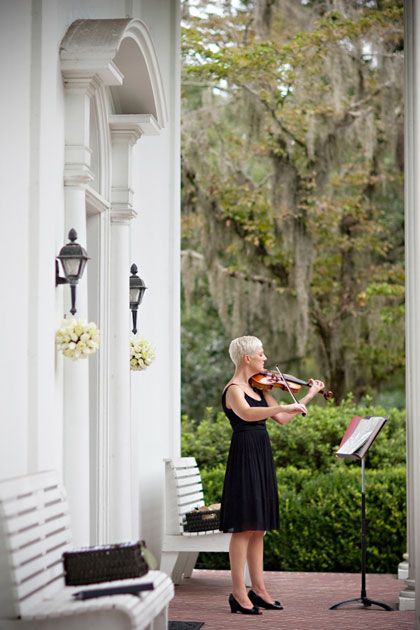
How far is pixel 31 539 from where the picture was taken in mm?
4883

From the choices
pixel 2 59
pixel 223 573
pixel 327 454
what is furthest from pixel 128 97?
pixel 327 454

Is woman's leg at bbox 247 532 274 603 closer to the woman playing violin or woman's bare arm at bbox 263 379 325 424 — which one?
the woman playing violin

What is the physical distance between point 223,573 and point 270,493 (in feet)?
9.31

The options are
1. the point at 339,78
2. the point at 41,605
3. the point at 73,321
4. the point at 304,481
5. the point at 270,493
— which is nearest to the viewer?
the point at 41,605

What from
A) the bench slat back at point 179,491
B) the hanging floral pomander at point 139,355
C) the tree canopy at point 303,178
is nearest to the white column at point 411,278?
the bench slat back at point 179,491

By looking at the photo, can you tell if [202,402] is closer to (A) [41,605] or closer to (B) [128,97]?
(B) [128,97]

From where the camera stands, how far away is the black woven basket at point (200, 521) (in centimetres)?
857

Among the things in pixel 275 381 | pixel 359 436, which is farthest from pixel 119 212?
pixel 359 436

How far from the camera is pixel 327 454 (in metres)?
11.9

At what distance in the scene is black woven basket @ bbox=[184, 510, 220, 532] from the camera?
8.57 m

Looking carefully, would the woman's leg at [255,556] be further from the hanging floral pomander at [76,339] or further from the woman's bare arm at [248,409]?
the hanging floral pomander at [76,339]

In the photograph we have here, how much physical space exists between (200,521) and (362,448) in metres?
1.59

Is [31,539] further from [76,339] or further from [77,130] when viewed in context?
[77,130]

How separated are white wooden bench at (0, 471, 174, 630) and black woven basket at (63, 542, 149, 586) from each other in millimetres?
49
